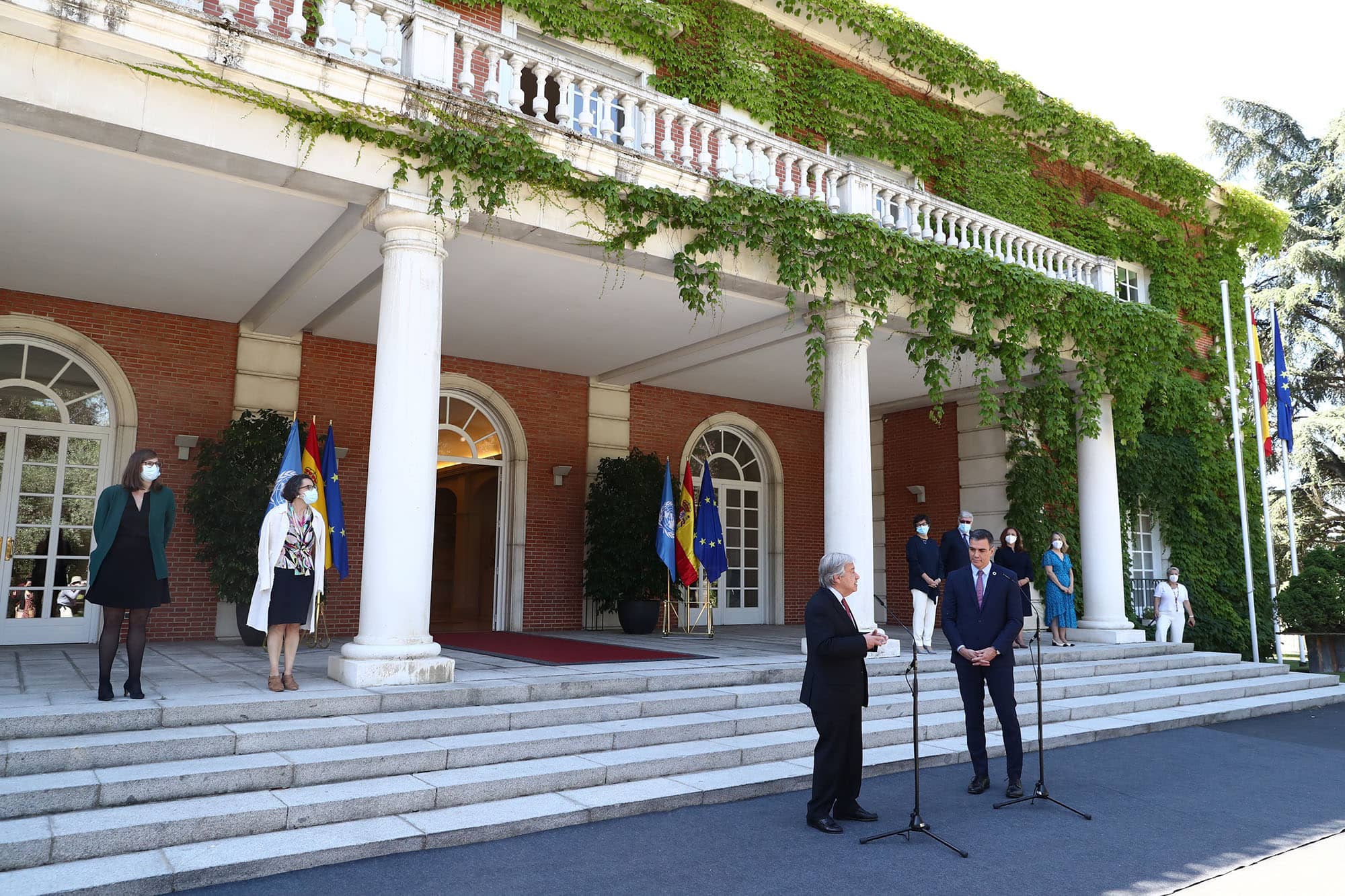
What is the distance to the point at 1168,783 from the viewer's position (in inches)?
233

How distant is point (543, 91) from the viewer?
8055 mm

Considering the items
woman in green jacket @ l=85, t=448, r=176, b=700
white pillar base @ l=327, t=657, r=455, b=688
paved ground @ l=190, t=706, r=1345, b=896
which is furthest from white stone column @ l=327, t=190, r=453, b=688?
paved ground @ l=190, t=706, r=1345, b=896

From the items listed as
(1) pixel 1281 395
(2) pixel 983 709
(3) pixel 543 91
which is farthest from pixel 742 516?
(2) pixel 983 709

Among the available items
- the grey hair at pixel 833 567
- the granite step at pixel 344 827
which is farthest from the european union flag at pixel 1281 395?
the grey hair at pixel 833 567

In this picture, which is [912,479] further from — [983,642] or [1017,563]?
[983,642]

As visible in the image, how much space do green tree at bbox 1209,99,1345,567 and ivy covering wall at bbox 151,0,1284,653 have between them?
234 inches

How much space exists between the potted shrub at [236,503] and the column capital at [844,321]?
5.90m

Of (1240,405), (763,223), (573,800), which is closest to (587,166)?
(763,223)

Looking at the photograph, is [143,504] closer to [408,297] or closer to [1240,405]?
[408,297]

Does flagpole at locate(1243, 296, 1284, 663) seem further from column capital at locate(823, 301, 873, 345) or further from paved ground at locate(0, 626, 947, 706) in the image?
column capital at locate(823, 301, 873, 345)

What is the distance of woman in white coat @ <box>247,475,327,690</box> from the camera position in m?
5.88

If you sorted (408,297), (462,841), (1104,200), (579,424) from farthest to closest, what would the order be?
(1104,200)
(579,424)
(408,297)
(462,841)

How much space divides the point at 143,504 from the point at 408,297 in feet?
7.47

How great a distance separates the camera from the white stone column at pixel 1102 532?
12219 millimetres
